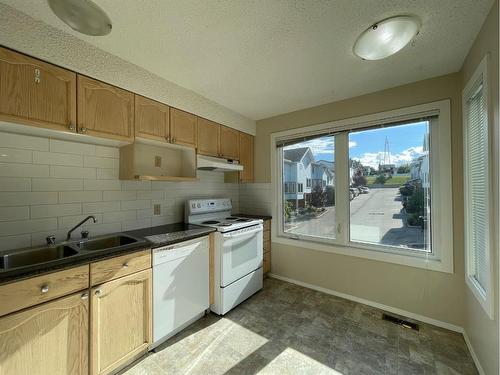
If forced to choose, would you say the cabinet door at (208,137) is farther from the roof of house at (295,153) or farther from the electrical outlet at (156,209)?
the roof of house at (295,153)

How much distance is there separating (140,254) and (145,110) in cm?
122

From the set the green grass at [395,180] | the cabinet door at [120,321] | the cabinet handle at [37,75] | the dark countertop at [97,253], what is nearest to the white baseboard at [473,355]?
the green grass at [395,180]

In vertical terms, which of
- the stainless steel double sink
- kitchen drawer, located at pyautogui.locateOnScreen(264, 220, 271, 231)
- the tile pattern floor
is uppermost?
the stainless steel double sink

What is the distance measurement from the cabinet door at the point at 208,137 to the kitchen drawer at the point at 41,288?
5.03ft

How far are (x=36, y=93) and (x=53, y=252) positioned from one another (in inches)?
42.8

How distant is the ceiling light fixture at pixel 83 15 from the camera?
3.61ft

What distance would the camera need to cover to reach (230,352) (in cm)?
168

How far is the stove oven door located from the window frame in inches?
20.6

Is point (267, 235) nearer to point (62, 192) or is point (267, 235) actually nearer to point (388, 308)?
point (388, 308)

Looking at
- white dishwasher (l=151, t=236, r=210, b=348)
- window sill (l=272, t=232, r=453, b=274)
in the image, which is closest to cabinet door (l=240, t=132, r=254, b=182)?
window sill (l=272, t=232, r=453, b=274)

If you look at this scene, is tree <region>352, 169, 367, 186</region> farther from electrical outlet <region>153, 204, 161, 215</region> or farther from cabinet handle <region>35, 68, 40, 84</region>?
cabinet handle <region>35, 68, 40, 84</region>

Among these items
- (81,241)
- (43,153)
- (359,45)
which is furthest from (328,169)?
(43,153)

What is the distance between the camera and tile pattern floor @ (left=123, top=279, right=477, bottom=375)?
1.53 m

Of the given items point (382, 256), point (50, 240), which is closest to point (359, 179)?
point (382, 256)
